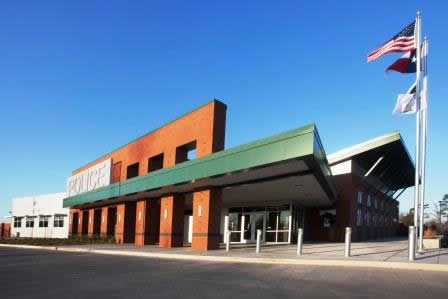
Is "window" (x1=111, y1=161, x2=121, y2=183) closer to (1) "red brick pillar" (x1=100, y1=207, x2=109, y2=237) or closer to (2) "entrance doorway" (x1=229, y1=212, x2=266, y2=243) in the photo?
(1) "red brick pillar" (x1=100, y1=207, x2=109, y2=237)

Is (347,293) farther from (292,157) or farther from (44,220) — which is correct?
(44,220)

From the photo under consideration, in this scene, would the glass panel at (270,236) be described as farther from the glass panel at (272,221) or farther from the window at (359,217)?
the window at (359,217)

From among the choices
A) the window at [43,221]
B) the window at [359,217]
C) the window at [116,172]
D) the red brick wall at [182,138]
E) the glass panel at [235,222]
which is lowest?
the window at [43,221]

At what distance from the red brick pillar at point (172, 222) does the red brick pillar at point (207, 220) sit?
10.1 ft

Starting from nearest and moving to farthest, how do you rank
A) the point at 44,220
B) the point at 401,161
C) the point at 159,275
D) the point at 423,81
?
the point at 159,275 < the point at 423,81 < the point at 401,161 < the point at 44,220

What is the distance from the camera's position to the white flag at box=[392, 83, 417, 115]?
17016 mm

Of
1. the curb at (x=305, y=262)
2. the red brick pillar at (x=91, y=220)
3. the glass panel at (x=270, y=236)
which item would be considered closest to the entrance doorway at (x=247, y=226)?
the glass panel at (x=270, y=236)

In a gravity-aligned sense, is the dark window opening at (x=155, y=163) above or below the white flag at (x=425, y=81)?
below

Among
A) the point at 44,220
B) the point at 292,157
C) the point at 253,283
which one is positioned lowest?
the point at 44,220

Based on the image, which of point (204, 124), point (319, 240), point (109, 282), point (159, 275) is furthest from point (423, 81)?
point (319, 240)

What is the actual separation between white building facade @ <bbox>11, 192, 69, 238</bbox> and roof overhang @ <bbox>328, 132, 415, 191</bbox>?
144ft

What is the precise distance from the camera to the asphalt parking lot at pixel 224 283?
355 inches

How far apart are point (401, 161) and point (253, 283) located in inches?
1297

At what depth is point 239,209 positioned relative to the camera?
33.6 meters
